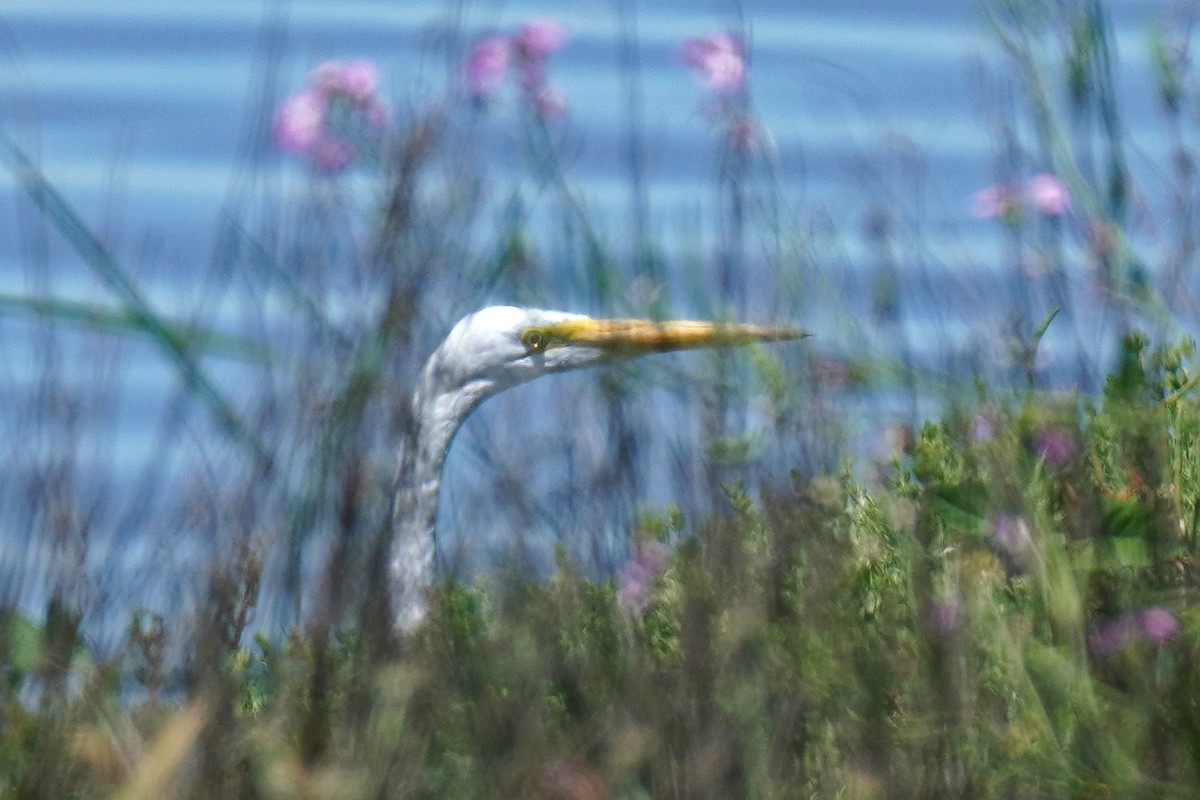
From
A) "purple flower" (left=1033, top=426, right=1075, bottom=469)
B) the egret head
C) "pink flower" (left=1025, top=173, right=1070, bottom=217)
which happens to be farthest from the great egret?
"purple flower" (left=1033, top=426, right=1075, bottom=469)

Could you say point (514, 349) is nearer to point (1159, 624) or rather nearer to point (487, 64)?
point (487, 64)

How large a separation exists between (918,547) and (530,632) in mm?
378

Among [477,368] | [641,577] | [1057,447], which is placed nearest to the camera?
[1057,447]

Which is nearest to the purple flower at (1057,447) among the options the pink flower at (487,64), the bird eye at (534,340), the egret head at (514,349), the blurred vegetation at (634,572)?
the blurred vegetation at (634,572)

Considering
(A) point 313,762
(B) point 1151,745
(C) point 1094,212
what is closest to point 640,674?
(A) point 313,762

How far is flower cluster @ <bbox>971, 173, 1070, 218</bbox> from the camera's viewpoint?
A: 8.12ft

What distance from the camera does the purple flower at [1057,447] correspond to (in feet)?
7.15

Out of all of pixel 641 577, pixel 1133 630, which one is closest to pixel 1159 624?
pixel 1133 630

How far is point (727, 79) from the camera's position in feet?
8.71

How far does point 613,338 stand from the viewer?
2869 mm

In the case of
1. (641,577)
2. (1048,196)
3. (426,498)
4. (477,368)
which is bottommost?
(641,577)

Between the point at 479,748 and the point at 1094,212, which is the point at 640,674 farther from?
the point at 1094,212

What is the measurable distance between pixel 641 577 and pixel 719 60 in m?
0.70

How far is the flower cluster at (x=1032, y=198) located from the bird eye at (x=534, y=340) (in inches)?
56.2
